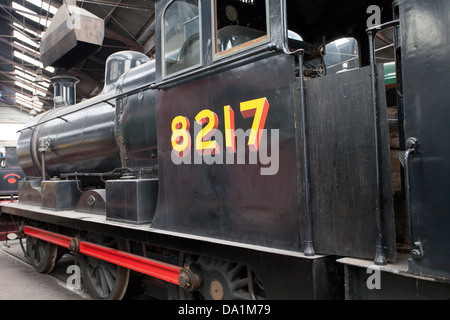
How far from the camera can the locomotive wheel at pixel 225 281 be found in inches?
100.0

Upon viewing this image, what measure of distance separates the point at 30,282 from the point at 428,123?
20.0ft

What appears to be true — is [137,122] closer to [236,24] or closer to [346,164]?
[236,24]

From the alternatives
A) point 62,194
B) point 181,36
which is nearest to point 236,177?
point 181,36

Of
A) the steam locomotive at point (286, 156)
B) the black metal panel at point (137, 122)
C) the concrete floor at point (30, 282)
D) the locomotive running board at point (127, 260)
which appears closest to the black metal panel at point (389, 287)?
the steam locomotive at point (286, 156)

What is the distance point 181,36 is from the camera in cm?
287

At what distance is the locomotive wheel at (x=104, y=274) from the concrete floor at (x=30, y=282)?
389mm

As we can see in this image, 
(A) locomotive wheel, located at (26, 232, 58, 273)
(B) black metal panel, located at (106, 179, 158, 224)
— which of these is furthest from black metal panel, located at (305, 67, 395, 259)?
(A) locomotive wheel, located at (26, 232, 58, 273)

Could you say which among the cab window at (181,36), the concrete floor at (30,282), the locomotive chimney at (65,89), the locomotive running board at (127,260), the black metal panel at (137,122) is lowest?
the concrete floor at (30,282)

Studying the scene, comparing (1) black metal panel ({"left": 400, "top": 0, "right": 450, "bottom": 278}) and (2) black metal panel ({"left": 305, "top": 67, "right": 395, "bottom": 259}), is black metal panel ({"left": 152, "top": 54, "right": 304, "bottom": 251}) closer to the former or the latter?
(2) black metal panel ({"left": 305, "top": 67, "right": 395, "bottom": 259})

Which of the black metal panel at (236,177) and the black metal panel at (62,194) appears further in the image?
the black metal panel at (62,194)

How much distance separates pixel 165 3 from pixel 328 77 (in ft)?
5.47

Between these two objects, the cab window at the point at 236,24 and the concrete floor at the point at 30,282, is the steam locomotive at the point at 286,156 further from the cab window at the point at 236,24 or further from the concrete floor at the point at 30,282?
the concrete floor at the point at 30,282

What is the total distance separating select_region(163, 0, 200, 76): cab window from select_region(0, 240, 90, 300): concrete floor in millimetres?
3509
